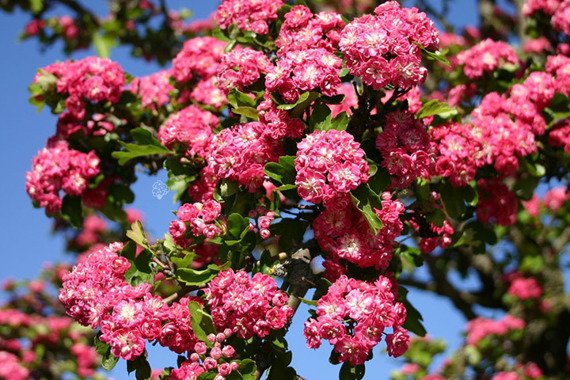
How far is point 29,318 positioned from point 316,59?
5.76m

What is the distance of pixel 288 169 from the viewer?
307 cm

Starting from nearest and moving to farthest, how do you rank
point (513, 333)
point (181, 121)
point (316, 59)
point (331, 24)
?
1. point (316, 59)
2. point (331, 24)
3. point (181, 121)
4. point (513, 333)

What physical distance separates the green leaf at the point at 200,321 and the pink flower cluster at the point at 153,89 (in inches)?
74.9

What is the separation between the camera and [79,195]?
453cm

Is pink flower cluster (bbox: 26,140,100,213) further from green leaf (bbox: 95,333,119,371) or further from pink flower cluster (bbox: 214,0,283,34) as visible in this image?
green leaf (bbox: 95,333,119,371)

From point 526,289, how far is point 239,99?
5740 millimetres

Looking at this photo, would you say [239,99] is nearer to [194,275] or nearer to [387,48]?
[387,48]

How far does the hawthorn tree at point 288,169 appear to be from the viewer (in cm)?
296

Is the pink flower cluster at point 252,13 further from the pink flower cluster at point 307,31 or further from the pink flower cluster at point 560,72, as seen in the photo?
the pink flower cluster at point 560,72

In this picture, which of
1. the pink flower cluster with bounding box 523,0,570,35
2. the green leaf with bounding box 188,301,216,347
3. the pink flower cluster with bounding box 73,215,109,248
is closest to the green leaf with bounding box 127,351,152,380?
the green leaf with bounding box 188,301,216,347

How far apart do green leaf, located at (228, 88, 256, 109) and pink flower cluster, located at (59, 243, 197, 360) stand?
80cm

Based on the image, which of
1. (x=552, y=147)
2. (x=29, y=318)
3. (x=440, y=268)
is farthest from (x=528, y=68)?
(x=29, y=318)

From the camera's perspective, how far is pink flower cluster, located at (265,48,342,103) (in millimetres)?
3133

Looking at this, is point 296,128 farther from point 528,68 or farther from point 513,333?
point 513,333
